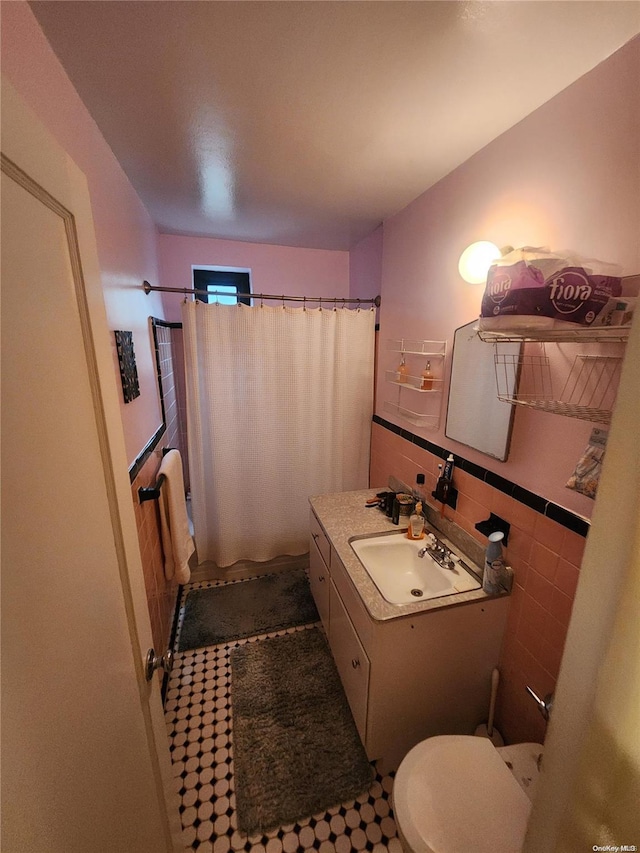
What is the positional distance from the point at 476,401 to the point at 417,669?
3.48 feet

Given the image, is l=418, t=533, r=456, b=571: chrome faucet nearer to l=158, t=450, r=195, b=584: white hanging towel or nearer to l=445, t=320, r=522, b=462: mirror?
l=445, t=320, r=522, b=462: mirror

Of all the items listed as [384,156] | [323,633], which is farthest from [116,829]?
[384,156]

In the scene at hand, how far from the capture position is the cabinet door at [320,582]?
1.69m

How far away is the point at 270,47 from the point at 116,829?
5.87ft

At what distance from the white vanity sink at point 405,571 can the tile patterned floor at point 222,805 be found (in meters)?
0.73

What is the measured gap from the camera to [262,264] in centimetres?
253

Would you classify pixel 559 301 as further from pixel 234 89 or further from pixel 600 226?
pixel 234 89

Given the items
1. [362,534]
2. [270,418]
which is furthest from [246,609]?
[270,418]

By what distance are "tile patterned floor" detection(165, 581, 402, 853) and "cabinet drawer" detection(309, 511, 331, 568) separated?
0.82 metres

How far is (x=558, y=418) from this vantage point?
Result: 1043 mm

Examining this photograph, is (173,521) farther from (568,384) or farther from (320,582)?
(568,384)

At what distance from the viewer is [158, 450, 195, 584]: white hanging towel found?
5.36 feet

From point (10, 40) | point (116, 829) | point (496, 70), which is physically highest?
point (496, 70)

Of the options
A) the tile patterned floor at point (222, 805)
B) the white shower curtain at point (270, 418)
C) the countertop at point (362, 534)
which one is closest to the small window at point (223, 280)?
the white shower curtain at point (270, 418)
